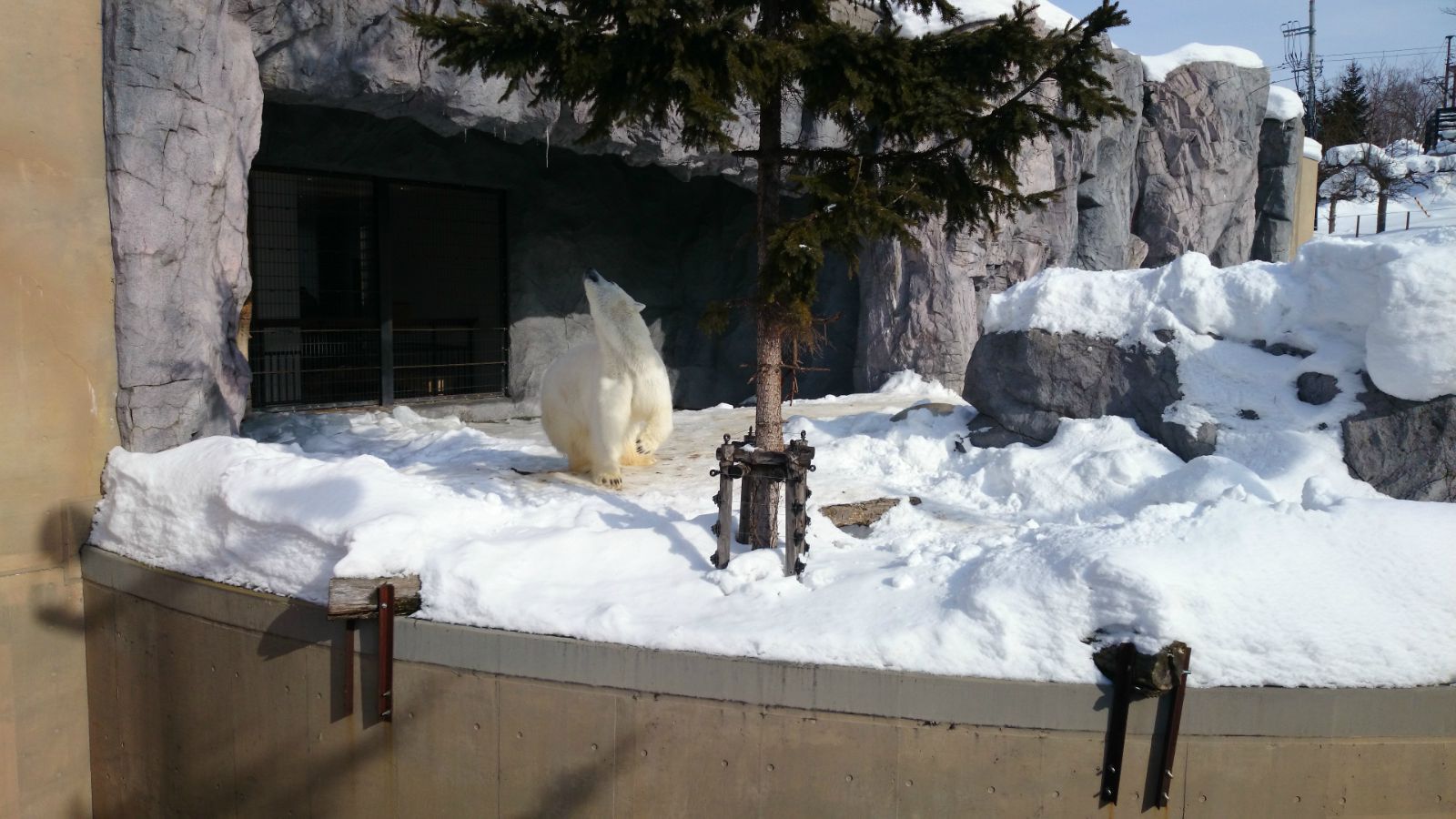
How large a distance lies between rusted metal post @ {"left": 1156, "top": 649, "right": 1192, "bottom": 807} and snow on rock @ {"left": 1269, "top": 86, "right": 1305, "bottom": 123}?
571 inches

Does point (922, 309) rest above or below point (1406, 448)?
above

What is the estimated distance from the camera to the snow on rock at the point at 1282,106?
49.1 ft

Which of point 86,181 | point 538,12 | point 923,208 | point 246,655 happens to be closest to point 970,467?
point 923,208

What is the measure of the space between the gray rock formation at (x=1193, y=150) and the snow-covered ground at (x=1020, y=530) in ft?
26.2

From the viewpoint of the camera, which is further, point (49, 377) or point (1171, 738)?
point (49, 377)

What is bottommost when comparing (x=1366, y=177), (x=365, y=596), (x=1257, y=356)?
(x=365, y=596)

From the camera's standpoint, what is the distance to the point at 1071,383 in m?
6.66

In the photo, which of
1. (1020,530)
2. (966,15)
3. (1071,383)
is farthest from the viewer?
(966,15)

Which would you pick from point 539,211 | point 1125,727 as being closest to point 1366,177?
point 539,211

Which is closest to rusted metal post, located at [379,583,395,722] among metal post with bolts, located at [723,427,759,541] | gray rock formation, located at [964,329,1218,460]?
metal post with bolts, located at [723,427,759,541]

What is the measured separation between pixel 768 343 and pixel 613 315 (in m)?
1.32

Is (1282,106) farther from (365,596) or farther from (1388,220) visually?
(1388,220)

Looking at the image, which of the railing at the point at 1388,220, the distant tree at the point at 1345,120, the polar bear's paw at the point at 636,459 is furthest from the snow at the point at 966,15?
the distant tree at the point at 1345,120

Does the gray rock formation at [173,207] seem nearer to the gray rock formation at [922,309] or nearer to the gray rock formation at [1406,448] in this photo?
the gray rock formation at [922,309]
